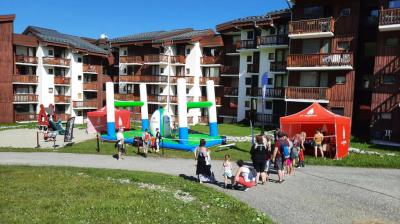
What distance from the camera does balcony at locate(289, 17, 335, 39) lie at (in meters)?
31.2

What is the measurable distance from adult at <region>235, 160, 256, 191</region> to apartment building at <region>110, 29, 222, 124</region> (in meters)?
32.0

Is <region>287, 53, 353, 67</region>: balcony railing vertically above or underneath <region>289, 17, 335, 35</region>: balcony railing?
underneath

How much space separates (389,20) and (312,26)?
6.65m

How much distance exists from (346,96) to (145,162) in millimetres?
20405

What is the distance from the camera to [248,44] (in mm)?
42375

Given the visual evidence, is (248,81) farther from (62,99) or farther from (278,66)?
(62,99)

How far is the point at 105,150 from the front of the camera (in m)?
24.6

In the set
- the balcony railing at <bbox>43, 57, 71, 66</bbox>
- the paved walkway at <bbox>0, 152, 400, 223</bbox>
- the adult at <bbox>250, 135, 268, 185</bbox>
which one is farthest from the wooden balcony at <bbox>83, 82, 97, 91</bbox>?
the adult at <bbox>250, 135, 268, 185</bbox>

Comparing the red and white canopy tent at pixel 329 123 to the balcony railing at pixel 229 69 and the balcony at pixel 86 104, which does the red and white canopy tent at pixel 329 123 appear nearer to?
the balcony railing at pixel 229 69

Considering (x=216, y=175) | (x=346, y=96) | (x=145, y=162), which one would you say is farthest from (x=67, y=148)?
(x=346, y=96)

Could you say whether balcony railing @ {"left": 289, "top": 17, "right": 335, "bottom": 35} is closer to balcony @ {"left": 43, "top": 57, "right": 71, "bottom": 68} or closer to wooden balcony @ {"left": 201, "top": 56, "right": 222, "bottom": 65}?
wooden balcony @ {"left": 201, "top": 56, "right": 222, "bottom": 65}

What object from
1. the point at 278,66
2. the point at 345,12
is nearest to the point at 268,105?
the point at 278,66

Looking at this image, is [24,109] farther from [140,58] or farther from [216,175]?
[216,175]

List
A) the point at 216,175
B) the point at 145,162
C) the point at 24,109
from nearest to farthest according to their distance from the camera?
the point at 216,175 < the point at 145,162 < the point at 24,109
